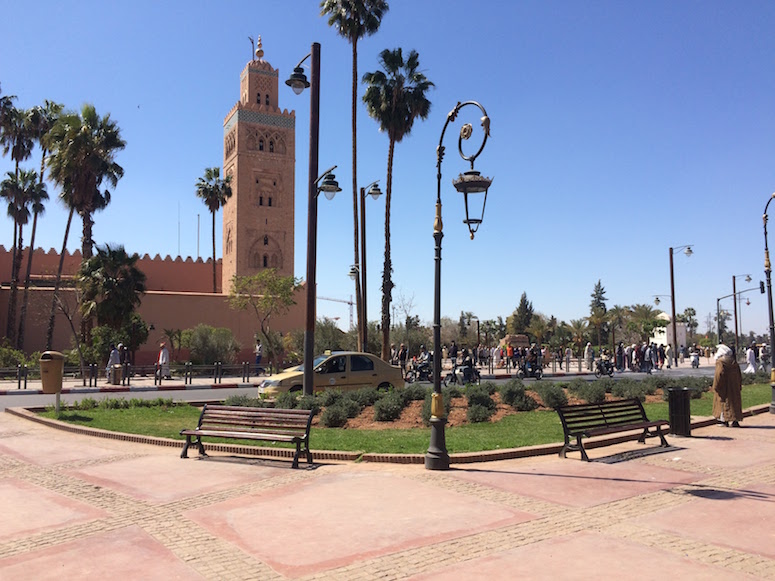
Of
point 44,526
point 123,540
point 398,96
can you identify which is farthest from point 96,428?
point 398,96

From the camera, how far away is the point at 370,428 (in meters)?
12.1

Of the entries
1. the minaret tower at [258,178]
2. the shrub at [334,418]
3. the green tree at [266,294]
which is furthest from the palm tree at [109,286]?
the minaret tower at [258,178]

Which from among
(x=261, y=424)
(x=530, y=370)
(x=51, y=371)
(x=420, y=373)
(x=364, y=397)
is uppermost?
(x=51, y=371)

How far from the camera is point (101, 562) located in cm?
501

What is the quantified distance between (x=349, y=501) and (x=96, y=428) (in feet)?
23.9

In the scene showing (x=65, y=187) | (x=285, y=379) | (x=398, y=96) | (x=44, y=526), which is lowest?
(x=44, y=526)

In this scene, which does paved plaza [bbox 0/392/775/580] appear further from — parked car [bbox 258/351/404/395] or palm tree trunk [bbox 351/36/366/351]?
palm tree trunk [bbox 351/36/366/351]

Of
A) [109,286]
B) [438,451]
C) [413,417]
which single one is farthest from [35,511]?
[109,286]

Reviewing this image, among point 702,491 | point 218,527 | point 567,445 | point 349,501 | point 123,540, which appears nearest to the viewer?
point 123,540

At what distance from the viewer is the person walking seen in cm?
1212

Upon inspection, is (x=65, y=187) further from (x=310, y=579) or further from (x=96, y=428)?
(x=310, y=579)

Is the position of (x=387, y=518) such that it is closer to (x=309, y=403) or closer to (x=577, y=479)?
(x=577, y=479)

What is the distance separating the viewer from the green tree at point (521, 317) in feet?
285

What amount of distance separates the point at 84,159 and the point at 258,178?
28.5 meters
